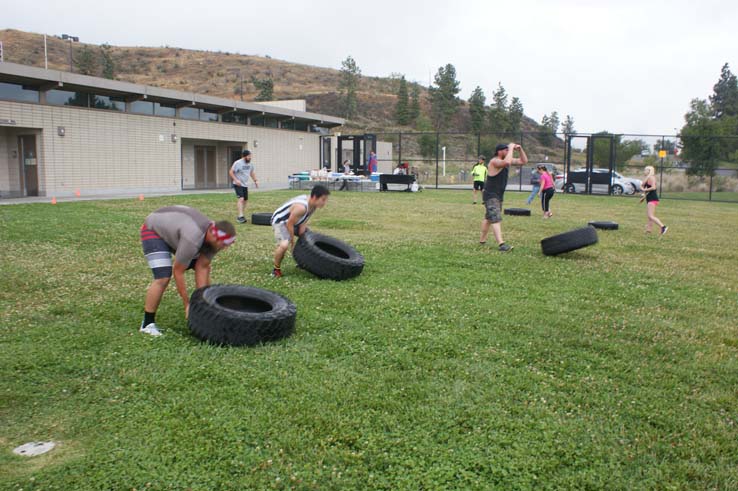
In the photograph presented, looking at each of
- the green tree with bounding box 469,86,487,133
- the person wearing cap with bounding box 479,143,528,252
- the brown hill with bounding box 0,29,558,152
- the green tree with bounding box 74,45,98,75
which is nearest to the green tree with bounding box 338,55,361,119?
the brown hill with bounding box 0,29,558,152

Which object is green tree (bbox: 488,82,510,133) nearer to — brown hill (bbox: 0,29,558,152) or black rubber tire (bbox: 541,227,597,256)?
brown hill (bbox: 0,29,558,152)

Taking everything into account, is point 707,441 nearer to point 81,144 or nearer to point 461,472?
point 461,472

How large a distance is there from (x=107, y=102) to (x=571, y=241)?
22908mm

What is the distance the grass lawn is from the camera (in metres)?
3.07

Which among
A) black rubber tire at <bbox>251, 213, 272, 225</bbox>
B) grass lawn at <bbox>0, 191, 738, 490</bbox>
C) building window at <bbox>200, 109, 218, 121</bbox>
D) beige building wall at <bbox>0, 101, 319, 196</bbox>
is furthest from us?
building window at <bbox>200, 109, 218, 121</bbox>

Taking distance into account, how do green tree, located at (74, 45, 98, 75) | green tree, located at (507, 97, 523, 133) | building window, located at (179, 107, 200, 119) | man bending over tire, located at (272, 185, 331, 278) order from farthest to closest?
green tree, located at (507, 97, 523, 133) → green tree, located at (74, 45, 98, 75) → building window, located at (179, 107, 200, 119) → man bending over tire, located at (272, 185, 331, 278)

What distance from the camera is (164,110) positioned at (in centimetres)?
2856

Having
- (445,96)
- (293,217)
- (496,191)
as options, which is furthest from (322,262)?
(445,96)

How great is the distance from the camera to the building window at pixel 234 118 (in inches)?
1296

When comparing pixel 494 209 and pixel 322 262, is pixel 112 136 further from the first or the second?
pixel 322 262

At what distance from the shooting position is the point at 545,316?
19.1 feet

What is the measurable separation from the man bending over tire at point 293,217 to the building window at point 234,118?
2721cm

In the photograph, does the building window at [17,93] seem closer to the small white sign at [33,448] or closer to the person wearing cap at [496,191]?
the person wearing cap at [496,191]

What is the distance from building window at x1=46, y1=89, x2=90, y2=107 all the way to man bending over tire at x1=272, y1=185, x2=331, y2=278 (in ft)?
64.8
